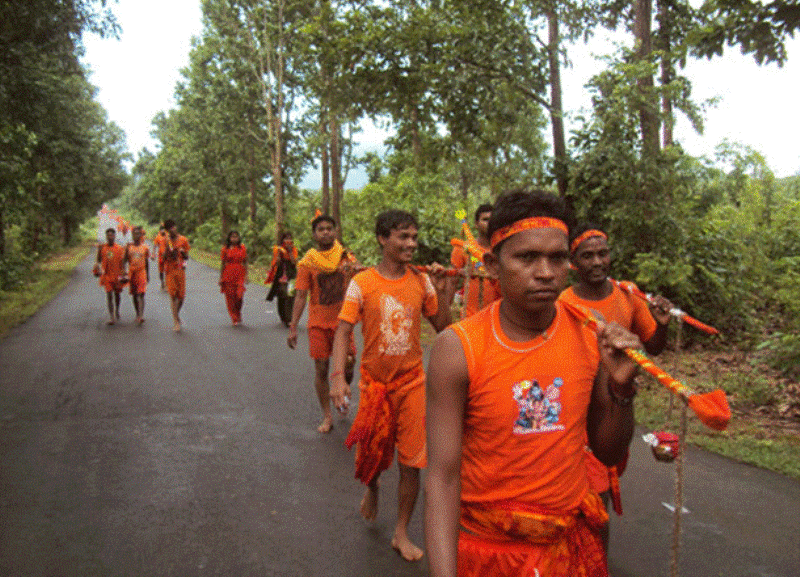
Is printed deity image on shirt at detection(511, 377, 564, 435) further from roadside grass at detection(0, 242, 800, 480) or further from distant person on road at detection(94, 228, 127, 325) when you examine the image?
distant person on road at detection(94, 228, 127, 325)

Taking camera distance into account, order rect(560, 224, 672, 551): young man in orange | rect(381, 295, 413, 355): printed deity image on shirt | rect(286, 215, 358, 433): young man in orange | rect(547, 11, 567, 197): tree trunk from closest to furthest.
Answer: rect(560, 224, 672, 551): young man in orange
rect(381, 295, 413, 355): printed deity image on shirt
rect(286, 215, 358, 433): young man in orange
rect(547, 11, 567, 197): tree trunk

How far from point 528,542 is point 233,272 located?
1162 centimetres

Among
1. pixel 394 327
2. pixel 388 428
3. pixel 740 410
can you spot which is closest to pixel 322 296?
pixel 394 327

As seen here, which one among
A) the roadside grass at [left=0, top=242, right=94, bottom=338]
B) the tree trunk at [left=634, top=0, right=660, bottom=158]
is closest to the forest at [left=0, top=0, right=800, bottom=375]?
the tree trunk at [left=634, top=0, right=660, bottom=158]

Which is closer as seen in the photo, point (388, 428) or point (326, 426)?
point (388, 428)

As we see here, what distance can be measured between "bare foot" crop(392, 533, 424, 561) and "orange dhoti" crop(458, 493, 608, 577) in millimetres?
2012

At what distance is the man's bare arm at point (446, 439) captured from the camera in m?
2.07

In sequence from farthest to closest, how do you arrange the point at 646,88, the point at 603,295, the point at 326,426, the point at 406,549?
the point at 646,88, the point at 326,426, the point at 406,549, the point at 603,295

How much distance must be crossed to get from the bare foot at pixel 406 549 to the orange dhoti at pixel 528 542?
2012 millimetres

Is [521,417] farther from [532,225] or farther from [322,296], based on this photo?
[322,296]

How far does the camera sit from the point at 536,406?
2.12 m

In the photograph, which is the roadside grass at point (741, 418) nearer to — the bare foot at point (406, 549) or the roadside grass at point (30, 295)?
the bare foot at point (406, 549)

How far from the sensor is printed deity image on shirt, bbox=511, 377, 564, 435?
6.95 feet

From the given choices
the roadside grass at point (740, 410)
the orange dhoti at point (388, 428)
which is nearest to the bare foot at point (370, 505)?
the orange dhoti at point (388, 428)
